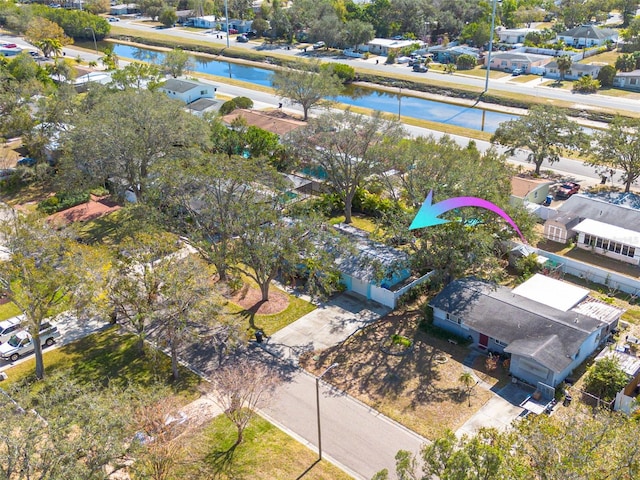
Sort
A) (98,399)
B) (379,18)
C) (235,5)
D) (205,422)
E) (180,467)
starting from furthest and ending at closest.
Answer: (235,5) < (379,18) < (205,422) < (180,467) < (98,399)

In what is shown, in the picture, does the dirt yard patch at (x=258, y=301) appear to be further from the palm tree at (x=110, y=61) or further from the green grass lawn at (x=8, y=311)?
the palm tree at (x=110, y=61)

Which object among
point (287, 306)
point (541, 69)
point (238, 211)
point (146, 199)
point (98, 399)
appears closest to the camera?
point (98, 399)

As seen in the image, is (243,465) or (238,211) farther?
(238,211)

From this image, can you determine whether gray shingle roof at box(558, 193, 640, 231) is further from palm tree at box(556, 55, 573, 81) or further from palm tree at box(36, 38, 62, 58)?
palm tree at box(36, 38, 62, 58)

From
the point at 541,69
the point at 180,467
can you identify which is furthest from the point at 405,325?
the point at 541,69

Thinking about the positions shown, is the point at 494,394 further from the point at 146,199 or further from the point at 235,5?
the point at 235,5

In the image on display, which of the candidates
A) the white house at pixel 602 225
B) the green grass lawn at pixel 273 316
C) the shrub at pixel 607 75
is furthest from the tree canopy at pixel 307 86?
the shrub at pixel 607 75

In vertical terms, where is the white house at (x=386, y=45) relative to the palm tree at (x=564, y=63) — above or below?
above

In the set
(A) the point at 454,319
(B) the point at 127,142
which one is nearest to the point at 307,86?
(B) the point at 127,142
